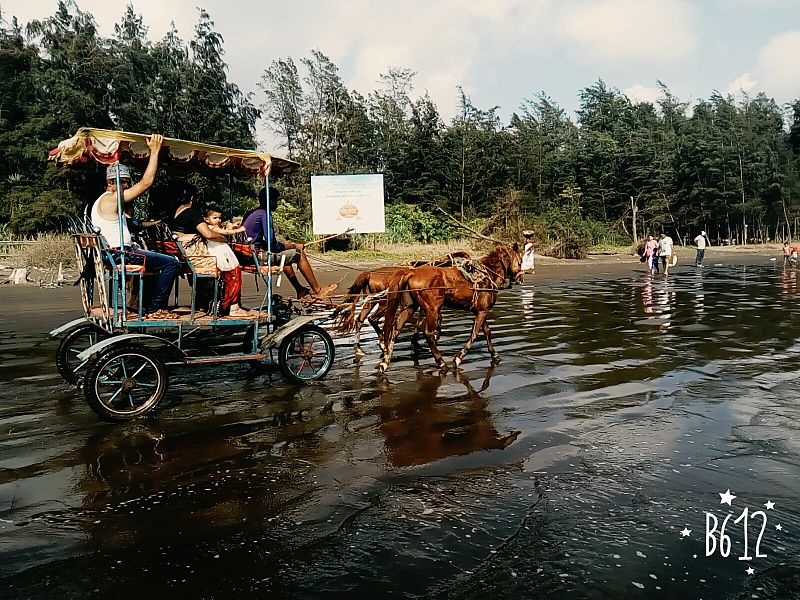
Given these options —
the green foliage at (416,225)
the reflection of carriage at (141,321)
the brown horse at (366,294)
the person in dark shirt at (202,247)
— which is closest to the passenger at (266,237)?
the reflection of carriage at (141,321)

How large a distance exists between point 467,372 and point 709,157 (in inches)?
2159

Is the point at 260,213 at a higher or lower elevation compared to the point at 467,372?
higher

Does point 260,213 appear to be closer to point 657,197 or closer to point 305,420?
point 305,420

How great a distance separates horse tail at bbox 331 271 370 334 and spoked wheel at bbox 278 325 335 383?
0.80 m

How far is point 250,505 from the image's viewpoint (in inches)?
172

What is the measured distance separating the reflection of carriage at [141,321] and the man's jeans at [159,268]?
8 cm

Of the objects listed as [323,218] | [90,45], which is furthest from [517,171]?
[90,45]

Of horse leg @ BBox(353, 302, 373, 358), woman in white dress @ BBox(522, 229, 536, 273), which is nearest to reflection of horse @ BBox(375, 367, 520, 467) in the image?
Result: horse leg @ BBox(353, 302, 373, 358)

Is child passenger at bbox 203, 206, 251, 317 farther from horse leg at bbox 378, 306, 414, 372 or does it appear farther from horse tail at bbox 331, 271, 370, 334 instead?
horse leg at bbox 378, 306, 414, 372

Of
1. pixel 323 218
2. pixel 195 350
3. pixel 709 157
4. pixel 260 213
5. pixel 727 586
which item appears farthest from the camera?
pixel 709 157

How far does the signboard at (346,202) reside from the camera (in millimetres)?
27391

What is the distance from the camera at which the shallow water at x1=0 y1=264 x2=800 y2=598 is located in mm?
3498

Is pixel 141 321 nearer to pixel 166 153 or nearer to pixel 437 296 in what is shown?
pixel 166 153

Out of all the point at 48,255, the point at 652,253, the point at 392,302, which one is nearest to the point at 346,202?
the point at 48,255
